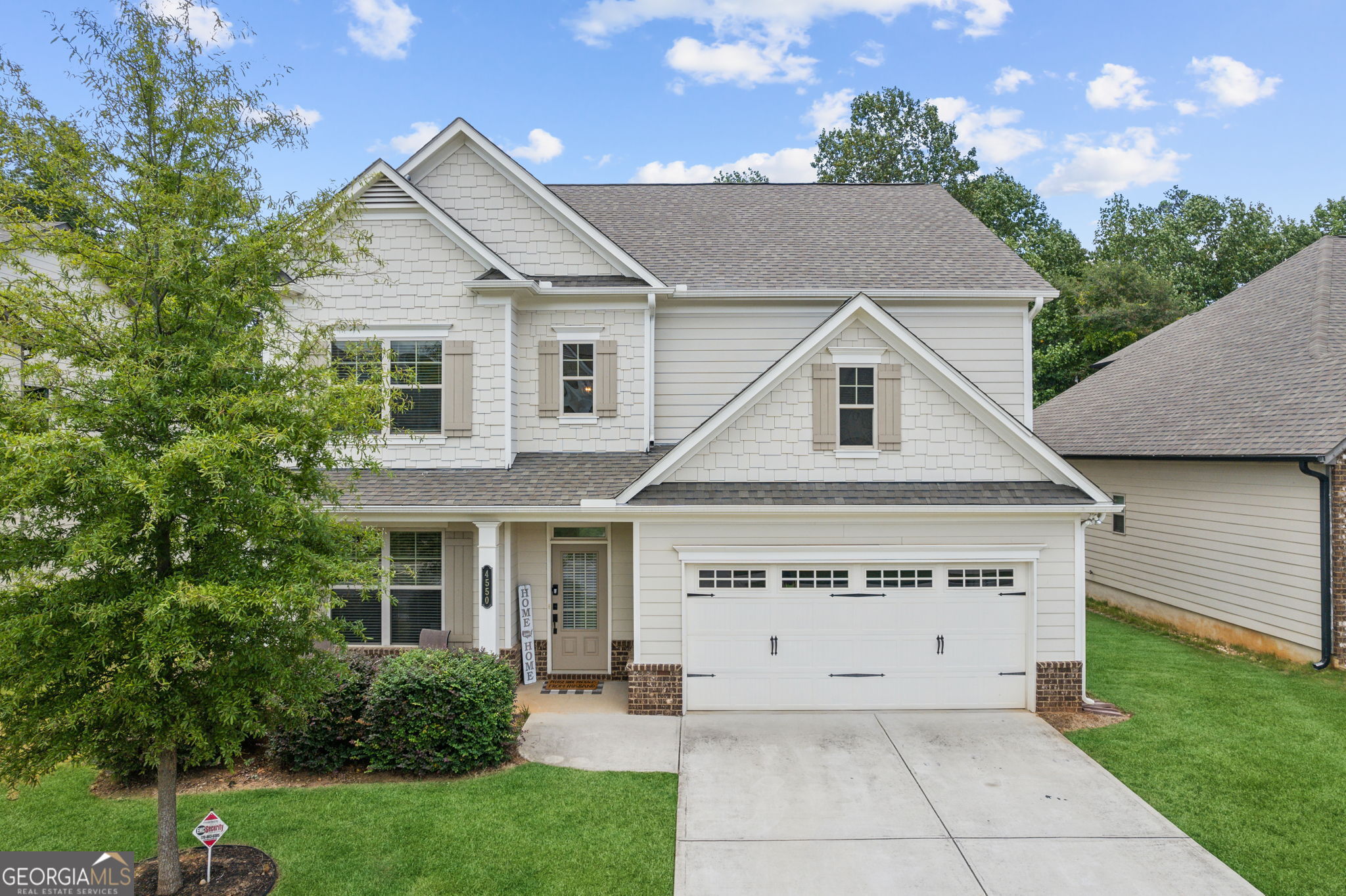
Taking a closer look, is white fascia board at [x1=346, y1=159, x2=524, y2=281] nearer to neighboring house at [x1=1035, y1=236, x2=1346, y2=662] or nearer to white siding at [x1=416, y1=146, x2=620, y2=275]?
white siding at [x1=416, y1=146, x2=620, y2=275]

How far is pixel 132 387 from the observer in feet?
17.2

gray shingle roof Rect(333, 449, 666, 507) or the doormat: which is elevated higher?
gray shingle roof Rect(333, 449, 666, 507)

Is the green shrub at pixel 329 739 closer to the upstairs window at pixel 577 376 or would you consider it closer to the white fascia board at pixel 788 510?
the white fascia board at pixel 788 510

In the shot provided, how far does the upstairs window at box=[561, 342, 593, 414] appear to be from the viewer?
1220cm

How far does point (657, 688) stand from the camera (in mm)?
10258

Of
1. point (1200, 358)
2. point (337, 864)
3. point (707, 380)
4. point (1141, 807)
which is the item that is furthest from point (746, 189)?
point (337, 864)

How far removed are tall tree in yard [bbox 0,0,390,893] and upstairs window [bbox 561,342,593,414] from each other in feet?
20.0

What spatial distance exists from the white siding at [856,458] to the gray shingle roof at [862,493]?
94 millimetres

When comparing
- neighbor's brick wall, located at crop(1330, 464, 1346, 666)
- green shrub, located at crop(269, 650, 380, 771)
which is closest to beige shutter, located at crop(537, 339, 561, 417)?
green shrub, located at crop(269, 650, 380, 771)

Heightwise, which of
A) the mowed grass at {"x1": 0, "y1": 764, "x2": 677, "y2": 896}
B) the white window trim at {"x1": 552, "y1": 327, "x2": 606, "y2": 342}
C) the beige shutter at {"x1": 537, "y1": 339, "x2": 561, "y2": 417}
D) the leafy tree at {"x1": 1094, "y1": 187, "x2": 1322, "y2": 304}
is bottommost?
the mowed grass at {"x1": 0, "y1": 764, "x2": 677, "y2": 896}

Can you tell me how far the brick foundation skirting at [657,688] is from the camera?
33.6 ft

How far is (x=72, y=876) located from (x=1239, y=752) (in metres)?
11.7

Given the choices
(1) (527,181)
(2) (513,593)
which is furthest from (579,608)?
(1) (527,181)

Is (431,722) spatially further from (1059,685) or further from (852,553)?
(1059,685)
